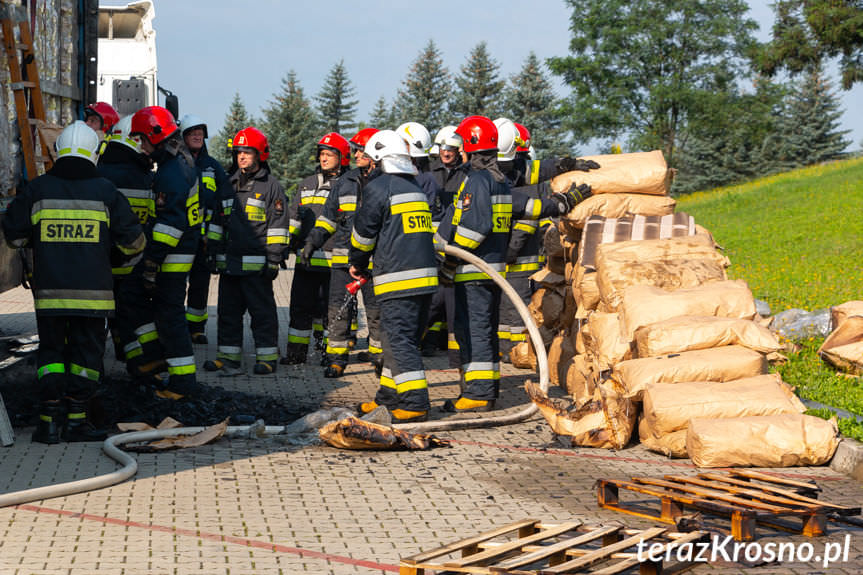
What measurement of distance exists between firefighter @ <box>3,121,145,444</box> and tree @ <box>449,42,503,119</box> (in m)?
39.5

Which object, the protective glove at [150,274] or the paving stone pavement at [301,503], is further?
the protective glove at [150,274]

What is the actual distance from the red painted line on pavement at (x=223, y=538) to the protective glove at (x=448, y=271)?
3786 mm

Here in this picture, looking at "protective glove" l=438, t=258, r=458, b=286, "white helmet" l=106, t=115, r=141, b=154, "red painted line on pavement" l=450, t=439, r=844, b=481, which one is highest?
"white helmet" l=106, t=115, r=141, b=154

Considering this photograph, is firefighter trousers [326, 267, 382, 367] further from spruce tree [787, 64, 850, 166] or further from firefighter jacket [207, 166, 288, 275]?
spruce tree [787, 64, 850, 166]

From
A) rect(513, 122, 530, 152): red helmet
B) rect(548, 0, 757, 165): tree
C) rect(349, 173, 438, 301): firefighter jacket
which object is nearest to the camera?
rect(349, 173, 438, 301): firefighter jacket

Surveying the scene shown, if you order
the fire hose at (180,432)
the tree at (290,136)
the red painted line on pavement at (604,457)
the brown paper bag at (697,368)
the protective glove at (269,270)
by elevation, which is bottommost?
the red painted line on pavement at (604,457)

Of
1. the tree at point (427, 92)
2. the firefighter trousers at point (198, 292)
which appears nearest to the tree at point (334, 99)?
the tree at point (427, 92)

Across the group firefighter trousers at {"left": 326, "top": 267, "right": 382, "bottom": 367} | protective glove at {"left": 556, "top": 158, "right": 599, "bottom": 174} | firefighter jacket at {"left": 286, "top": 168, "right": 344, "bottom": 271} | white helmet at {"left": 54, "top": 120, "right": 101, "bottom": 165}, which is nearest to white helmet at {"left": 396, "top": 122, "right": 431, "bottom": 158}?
firefighter jacket at {"left": 286, "top": 168, "right": 344, "bottom": 271}

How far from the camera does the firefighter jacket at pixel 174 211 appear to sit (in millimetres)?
7699

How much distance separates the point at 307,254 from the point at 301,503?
432cm

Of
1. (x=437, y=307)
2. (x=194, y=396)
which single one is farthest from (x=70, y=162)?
(x=437, y=307)

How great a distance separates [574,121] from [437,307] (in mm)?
39790

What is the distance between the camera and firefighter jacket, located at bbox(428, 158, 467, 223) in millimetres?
9648

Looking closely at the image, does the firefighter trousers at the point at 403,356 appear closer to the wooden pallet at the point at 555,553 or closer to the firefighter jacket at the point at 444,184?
the firefighter jacket at the point at 444,184
